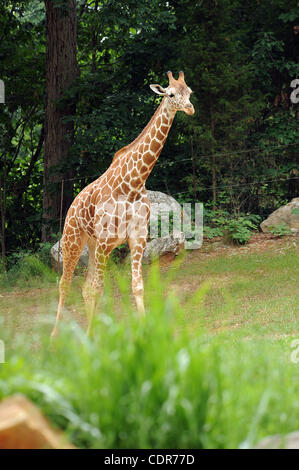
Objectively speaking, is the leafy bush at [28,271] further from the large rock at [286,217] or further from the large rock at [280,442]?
the large rock at [280,442]

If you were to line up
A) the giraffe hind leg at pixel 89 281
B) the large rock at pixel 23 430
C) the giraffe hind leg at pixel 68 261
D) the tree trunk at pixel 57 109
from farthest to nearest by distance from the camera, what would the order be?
the tree trunk at pixel 57 109, the giraffe hind leg at pixel 68 261, the giraffe hind leg at pixel 89 281, the large rock at pixel 23 430

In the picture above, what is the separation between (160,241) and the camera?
1159 centimetres

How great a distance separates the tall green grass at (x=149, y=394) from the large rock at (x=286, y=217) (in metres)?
9.12

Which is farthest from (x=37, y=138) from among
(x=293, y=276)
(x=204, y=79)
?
(x=293, y=276)

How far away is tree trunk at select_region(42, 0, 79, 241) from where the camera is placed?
42.3 ft

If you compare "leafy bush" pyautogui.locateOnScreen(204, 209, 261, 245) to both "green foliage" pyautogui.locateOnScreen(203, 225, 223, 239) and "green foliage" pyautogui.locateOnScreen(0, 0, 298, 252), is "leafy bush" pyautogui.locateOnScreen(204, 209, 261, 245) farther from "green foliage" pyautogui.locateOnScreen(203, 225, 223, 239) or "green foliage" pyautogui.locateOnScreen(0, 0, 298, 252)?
"green foliage" pyautogui.locateOnScreen(0, 0, 298, 252)

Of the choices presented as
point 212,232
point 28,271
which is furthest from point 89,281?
point 212,232

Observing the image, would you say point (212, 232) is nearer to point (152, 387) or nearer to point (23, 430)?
point (152, 387)

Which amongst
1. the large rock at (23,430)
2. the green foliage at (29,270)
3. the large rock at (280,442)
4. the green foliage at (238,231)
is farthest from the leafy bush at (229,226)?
the large rock at (23,430)

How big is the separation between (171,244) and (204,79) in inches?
137

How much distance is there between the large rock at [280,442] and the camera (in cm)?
306

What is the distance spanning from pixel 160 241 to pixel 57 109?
380cm

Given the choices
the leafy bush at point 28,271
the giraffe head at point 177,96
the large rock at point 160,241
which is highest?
the giraffe head at point 177,96
